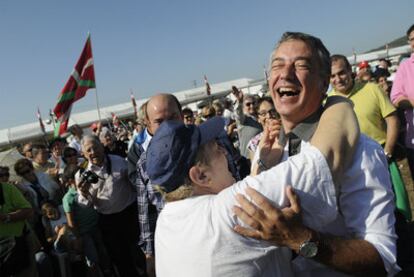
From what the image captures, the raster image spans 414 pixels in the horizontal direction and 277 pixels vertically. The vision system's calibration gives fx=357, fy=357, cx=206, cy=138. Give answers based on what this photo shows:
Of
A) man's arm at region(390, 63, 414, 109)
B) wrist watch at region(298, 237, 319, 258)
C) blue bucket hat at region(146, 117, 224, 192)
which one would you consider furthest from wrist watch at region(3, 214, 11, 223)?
man's arm at region(390, 63, 414, 109)

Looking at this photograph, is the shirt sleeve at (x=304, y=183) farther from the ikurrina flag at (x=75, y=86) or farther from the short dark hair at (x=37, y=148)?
the ikurrina flag at (x=75, y=86)

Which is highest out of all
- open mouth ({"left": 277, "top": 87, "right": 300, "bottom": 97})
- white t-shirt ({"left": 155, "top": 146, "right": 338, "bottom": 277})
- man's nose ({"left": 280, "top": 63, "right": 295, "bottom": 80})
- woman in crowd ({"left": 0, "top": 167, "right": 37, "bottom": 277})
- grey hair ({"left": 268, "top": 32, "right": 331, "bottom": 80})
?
grey hair ({"left": 268, "top": 32, "right": 331, "bottom": 80})

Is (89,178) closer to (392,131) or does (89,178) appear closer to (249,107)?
(392,131)

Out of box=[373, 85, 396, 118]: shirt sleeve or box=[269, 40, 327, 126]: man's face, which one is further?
box=[373, 85, 396, 118]: shirt sleeve

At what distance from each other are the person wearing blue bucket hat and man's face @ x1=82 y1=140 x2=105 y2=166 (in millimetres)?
2980

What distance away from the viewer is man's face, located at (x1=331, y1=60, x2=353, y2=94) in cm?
350

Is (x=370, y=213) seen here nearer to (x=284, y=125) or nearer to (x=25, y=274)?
(x=284, y=125)

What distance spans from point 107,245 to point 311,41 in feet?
12.4

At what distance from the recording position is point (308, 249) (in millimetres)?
1164

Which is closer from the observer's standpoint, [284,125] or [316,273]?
[316,273]

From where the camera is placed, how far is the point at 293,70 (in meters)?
1.59

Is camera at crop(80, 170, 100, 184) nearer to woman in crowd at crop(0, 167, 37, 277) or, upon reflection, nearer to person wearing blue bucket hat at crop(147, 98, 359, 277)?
woman in crowd at crop(0, 167, 37, 277)

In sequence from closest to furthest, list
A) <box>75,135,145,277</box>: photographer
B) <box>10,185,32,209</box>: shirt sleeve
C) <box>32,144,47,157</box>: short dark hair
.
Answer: <box>10,185,32,209</box>: shirt sleeve → <box>75,135,145,277</box>: photographer → <box>32,144,47,157</box>: short dark hair

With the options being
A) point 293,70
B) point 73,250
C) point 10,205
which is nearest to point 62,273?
point 73,250
